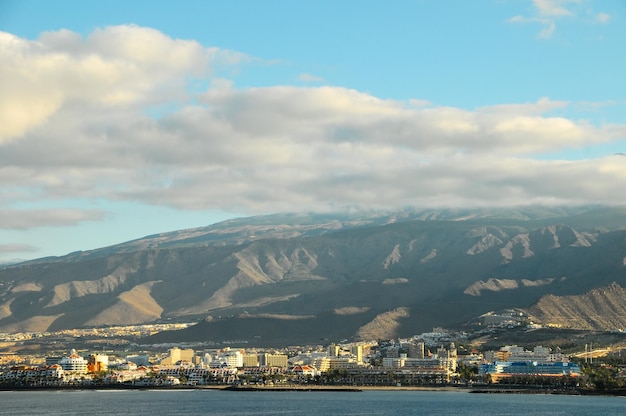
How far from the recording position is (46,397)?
178 m

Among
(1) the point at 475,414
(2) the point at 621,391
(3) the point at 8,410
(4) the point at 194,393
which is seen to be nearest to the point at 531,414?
(1) the point at 475,414

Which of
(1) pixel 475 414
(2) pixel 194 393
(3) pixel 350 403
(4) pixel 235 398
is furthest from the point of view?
(2) pixel 194 393

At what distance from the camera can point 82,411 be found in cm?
14275

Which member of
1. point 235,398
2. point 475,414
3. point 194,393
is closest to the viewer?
point 475,414

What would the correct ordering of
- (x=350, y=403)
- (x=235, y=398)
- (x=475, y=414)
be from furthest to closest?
(x=235, y=398) → (x=350, y=403) → (x=475, y=414)

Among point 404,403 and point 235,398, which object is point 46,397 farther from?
point 404,403

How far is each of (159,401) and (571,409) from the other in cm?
5301

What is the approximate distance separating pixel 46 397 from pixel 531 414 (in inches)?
2811

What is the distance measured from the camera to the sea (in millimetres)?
142750

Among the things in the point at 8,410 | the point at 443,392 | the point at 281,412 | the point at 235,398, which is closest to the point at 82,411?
the point at 8,410

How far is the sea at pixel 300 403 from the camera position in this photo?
143 m

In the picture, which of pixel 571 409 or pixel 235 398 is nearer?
pixel 571 409

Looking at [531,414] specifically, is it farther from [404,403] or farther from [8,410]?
[8,410]

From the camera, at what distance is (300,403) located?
160125 millimetres
